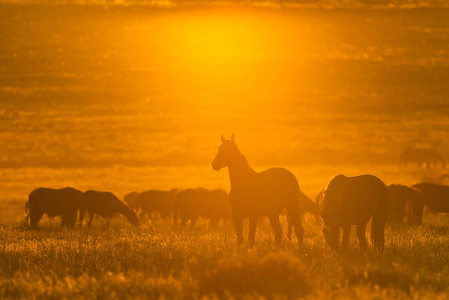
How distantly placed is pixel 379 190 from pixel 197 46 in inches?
4848

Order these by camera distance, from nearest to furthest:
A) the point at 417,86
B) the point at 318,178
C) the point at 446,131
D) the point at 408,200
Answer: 1. the point at 408,200
2. the point at 318,178
3. the point at 446,131
4. the point at 417,86

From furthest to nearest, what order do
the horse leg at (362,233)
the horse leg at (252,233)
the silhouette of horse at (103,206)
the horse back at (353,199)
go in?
the silhouette of horse at (103,206) → the horse leg at (252,233) → the horse leg at (362,233) → the horse back at (353,199)

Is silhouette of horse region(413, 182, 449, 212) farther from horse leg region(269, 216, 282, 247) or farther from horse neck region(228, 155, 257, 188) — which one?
horse neck region(228, 155, 257, 188)

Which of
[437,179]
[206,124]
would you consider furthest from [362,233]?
[206,124]

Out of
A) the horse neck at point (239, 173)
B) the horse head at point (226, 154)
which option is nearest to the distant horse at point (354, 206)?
the horse neck at point (239, 173)

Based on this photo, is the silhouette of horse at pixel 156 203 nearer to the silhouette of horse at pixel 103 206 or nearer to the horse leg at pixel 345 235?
the silhouette of horse at pixel 103 206

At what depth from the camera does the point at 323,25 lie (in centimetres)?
15562

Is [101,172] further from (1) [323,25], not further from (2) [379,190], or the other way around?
(1) [323,25]

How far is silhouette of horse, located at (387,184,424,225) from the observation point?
903 inches

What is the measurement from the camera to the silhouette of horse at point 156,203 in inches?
1146

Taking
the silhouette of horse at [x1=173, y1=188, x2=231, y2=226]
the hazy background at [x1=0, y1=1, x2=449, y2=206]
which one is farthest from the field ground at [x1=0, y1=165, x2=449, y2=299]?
the hazy background at [x1=0, y1=1, x2=449, y2=206]

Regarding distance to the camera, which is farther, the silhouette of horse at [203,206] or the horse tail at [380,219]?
the silhouette of horse at [203,206]

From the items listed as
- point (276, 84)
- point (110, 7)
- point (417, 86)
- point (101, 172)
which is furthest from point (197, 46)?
point (101, 172)

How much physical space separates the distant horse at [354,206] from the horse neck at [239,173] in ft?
5.46
